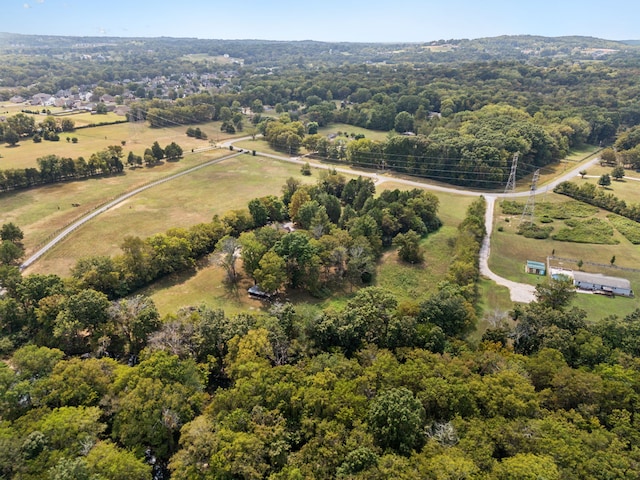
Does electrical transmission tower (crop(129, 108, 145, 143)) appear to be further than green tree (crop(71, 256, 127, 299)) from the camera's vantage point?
Yes

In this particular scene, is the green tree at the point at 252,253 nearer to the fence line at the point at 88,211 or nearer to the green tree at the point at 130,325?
the green tree at the point at 130,325

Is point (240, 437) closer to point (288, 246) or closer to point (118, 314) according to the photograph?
point (118, 314)

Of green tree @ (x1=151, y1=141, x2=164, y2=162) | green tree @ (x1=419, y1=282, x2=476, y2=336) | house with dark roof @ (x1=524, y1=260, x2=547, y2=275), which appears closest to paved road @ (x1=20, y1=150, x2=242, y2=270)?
green tree @ (x1=151, y1=141, x2=164, y2=162)

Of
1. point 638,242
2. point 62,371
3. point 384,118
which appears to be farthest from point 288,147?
point 62,371

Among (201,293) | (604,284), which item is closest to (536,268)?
(604,284)

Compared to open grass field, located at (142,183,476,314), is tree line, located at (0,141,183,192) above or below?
above

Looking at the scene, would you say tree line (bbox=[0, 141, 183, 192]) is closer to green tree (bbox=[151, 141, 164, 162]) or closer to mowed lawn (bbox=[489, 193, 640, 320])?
green tree (bbox=[151, 141, 164, 162])

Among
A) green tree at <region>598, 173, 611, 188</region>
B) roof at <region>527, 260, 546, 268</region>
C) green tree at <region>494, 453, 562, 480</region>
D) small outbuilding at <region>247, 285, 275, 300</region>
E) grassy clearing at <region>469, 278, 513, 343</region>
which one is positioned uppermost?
green tree at <region>598, 173, 611, 188</region>

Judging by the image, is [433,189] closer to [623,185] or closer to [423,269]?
[423,269]
